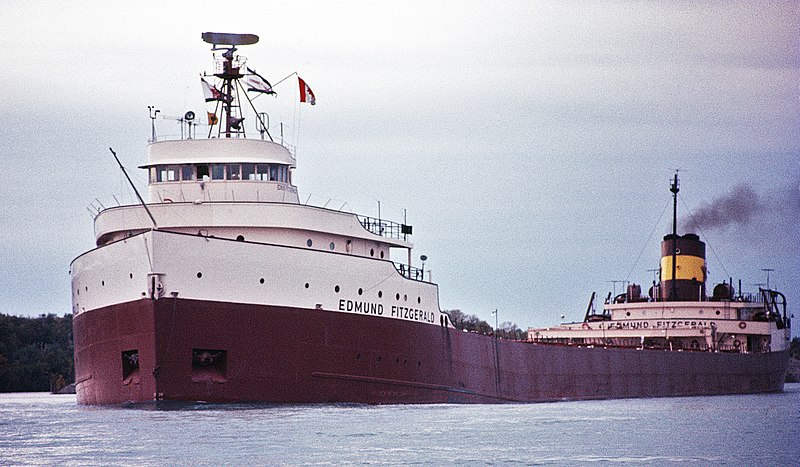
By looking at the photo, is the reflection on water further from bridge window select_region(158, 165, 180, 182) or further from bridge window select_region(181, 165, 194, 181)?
bridge window select_region(181, 165, 194, 181)

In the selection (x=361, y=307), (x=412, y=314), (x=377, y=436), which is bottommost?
(x=377, y=436)

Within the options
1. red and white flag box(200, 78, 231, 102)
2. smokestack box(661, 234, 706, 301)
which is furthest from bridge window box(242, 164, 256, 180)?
smokestack box(661, 234, 706, 301)

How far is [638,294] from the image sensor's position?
2178 inches

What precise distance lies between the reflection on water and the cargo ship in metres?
0.75

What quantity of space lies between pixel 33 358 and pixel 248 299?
4420cm

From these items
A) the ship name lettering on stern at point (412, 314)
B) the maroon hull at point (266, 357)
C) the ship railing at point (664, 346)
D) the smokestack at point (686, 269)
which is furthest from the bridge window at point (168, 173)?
the smokestack at point (686, 269)

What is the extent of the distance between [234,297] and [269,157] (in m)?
5.16

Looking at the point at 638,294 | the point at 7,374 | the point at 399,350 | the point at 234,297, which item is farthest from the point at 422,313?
the point at 7,374

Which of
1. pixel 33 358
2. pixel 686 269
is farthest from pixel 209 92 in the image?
pixel 33 358

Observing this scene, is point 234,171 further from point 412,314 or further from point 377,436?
point 377,436

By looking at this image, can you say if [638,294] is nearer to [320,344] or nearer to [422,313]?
[422,313]

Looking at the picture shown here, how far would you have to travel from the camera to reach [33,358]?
234ft

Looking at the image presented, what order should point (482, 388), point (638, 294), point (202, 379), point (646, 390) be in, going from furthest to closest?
1. point (638, 294)
2. point (646, 390)
3. point (482, 388)
4. point (202, 379)

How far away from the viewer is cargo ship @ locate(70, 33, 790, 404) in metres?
29.8
